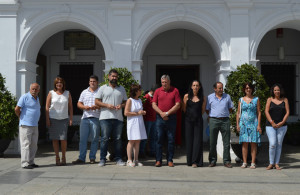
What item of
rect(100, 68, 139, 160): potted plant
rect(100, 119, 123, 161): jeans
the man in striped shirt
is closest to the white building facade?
rect(100, 68, 139, 160): potted plant

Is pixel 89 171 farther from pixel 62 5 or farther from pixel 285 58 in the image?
pixel 285 58

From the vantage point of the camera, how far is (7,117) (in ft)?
26.8

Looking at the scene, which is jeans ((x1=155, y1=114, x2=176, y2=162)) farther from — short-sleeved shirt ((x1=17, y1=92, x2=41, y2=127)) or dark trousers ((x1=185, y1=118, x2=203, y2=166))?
short-sleeved shirt ((x1=17, y1=92, x2=41, y2=127))

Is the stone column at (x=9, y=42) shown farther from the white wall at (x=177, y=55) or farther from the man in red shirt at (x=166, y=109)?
the white wall at (x=177, y=55)

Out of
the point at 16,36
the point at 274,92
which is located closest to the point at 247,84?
the point at 274,92

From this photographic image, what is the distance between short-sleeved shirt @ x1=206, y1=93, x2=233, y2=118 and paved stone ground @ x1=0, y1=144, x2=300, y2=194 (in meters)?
1.05

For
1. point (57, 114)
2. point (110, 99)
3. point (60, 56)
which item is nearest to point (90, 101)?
point (110, 99)

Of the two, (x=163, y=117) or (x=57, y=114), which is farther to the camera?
(x=57, y=114)

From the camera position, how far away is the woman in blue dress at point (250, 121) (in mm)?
7012

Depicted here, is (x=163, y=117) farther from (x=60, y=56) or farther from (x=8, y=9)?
(x=60, y=56)

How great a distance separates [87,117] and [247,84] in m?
3.24

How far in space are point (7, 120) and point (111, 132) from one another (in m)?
2.56

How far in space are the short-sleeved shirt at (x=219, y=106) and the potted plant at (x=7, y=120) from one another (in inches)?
172

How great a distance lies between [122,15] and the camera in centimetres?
A: 884
